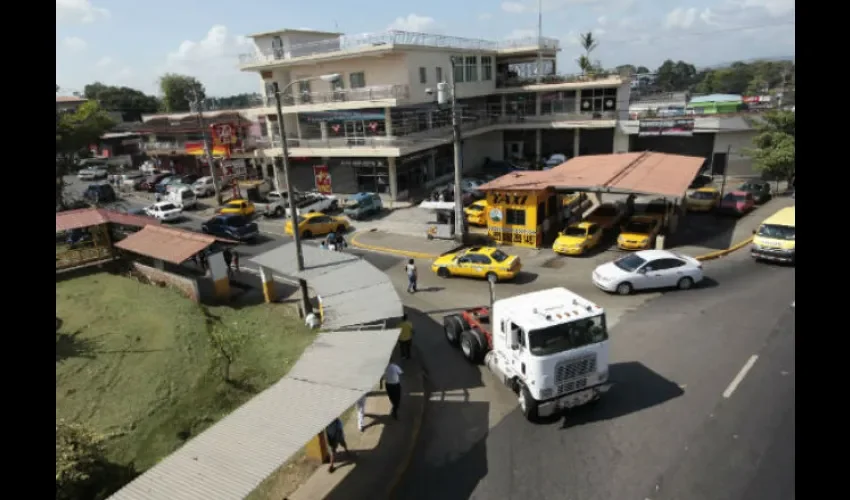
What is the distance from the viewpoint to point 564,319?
1179 cm

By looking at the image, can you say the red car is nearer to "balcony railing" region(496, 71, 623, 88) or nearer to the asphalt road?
the asphalt road

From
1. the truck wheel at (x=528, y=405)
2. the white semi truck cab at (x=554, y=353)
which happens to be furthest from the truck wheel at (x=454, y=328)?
the truck wheel at (x=528, y=405)

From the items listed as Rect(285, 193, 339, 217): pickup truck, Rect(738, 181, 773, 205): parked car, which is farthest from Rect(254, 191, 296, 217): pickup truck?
Rect(738, 181, 773, 205): parked car

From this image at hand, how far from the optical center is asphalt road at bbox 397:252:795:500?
10148 mm

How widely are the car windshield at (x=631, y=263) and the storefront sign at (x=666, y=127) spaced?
1044 inches

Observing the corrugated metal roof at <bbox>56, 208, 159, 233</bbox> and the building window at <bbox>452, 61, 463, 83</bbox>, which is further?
the building window at <bbox>452, 61, 463, 83</bbox>

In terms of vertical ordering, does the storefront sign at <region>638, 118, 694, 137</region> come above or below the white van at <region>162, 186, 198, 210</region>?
above

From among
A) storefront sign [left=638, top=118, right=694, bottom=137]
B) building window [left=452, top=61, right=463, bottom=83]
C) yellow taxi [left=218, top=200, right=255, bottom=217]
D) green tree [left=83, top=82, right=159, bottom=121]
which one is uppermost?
green tree [left=83, top=82, right=159, bottom=121]

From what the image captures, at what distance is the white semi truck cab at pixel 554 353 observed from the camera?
11625mm

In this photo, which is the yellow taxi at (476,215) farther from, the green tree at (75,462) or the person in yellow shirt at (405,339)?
the green tree at (75,462)

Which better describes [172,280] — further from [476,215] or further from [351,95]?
[351,95]

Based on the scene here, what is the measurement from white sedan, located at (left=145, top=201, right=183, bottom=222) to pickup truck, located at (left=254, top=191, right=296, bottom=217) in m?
5.67

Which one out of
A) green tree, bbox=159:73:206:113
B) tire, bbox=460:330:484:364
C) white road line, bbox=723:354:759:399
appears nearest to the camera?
white road line, bbox=723:354:759:399

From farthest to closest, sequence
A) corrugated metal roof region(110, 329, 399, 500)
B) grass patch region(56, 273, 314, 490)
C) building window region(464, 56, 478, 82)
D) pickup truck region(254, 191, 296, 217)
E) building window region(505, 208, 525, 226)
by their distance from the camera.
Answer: building window region(464, 56, 478, 82)
pickup truck region(254, 191, 296, 217)
building window region(505, 208, 525, 226)
grass patch region(56, 273, 314, 490)
corrugated metal roof region(110, 329, 399, 500)
